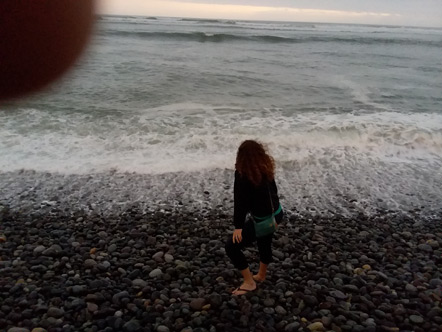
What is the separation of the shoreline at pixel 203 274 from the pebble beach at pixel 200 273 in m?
0.01

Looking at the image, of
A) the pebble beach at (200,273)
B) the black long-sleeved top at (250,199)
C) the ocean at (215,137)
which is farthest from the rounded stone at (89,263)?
the black long-sleeved top at (250,199)

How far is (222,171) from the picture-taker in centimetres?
761

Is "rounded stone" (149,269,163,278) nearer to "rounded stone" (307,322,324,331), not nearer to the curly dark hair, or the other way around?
the curly dark hair

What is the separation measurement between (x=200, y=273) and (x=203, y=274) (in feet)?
0.11

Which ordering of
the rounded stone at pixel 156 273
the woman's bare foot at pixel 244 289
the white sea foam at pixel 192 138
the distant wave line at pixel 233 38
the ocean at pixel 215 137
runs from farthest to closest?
1. the distant wave line at pixel 233 38
2. the white sea foam at pixel 192 138
3. the ocean at pixel 215 137
4. the rounded stone at pixel 156 273
5. the woman's bare foot at pixel 244 289

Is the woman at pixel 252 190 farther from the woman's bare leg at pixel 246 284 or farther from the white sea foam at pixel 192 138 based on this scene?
the white sea foam at pixel 192 138

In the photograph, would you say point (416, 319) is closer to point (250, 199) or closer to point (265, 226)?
point (265, 226)

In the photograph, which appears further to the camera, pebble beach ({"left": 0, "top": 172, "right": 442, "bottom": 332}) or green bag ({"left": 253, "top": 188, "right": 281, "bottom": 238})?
green bag ({"left": 253, "top": 188, "right": 281, "bottom": 238})

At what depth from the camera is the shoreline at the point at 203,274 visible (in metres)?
3.80

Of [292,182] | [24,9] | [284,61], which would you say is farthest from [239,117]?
[284,61]

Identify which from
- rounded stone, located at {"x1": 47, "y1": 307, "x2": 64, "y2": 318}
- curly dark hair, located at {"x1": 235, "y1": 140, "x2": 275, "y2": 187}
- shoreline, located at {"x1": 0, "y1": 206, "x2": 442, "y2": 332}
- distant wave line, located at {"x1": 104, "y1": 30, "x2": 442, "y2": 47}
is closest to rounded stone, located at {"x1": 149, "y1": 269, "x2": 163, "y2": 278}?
shoreline, located at {"x1": 0, "y1": 206, "x2": 442, "y2": 332}

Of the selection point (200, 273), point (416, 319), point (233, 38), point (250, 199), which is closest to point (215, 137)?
point (200, 273)

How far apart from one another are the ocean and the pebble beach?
1.49 feet

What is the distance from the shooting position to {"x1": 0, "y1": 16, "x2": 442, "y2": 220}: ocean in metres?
6.54
